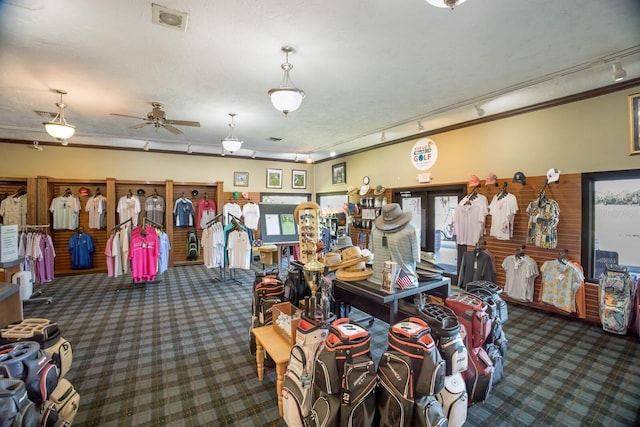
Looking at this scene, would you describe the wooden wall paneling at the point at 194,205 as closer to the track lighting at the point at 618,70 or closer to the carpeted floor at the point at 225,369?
the carpeted floor at the point at 225,369

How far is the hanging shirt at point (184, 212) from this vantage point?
7.56 m

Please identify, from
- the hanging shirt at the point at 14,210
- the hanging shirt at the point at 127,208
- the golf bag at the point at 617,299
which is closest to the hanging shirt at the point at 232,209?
the hanging shirt at the point at 127,208

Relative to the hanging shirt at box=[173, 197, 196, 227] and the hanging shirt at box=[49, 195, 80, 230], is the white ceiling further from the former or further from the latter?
the hanging shirt at box=[173, 197, 196, 227]

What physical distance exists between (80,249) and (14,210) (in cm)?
152

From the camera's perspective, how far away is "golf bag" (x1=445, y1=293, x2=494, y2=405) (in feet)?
7.43

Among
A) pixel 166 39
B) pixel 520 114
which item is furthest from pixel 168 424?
pixel 520 114

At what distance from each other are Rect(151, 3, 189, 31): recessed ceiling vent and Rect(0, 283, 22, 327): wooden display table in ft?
Answer: 8.60

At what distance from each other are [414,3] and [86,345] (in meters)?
4.91

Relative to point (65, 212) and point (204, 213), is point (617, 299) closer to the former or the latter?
point (204, 213)

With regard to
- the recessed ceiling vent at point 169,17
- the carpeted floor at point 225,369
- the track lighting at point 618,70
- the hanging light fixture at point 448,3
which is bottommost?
the carpeted floor at point 225,369

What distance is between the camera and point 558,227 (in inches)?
161

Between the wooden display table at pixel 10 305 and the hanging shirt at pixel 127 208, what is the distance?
4643 mm

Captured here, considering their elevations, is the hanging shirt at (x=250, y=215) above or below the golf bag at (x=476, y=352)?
above

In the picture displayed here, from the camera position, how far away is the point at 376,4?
84.0 inches
